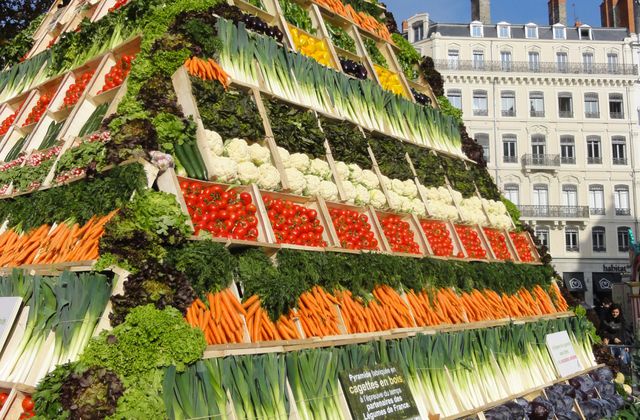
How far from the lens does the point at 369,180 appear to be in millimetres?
8109

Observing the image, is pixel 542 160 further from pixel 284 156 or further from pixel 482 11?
pixel 284 156

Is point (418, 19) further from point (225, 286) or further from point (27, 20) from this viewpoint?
point (225, 286)

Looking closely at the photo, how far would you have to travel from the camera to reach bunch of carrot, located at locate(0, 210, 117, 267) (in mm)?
5348

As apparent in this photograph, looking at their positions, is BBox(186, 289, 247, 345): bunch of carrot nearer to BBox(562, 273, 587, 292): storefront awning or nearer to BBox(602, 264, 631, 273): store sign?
BBox(562, 273, 587, 292): storefront awning

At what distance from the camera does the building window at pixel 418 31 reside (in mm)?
39812

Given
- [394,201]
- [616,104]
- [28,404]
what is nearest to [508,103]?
[616,104]

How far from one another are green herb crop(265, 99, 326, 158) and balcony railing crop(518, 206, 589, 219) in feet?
96.2

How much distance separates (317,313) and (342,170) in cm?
225

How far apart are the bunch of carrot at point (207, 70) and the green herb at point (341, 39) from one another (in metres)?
3.71

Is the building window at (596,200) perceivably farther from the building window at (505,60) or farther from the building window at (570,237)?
the building window at (505,60)

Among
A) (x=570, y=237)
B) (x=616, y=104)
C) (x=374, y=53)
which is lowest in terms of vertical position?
(x=374, y=53)

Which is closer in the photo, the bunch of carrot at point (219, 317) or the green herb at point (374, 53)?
the bunch of carrot at point (219, 317)

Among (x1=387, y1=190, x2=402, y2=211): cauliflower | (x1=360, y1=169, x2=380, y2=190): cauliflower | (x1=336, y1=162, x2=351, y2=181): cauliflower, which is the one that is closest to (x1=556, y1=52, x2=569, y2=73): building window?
(x1=387, y1=190, x2=402, y2=211): cauliflower

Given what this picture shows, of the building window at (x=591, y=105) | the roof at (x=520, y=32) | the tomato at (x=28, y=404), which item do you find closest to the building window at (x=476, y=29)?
the roof at (x=520, y=32)
